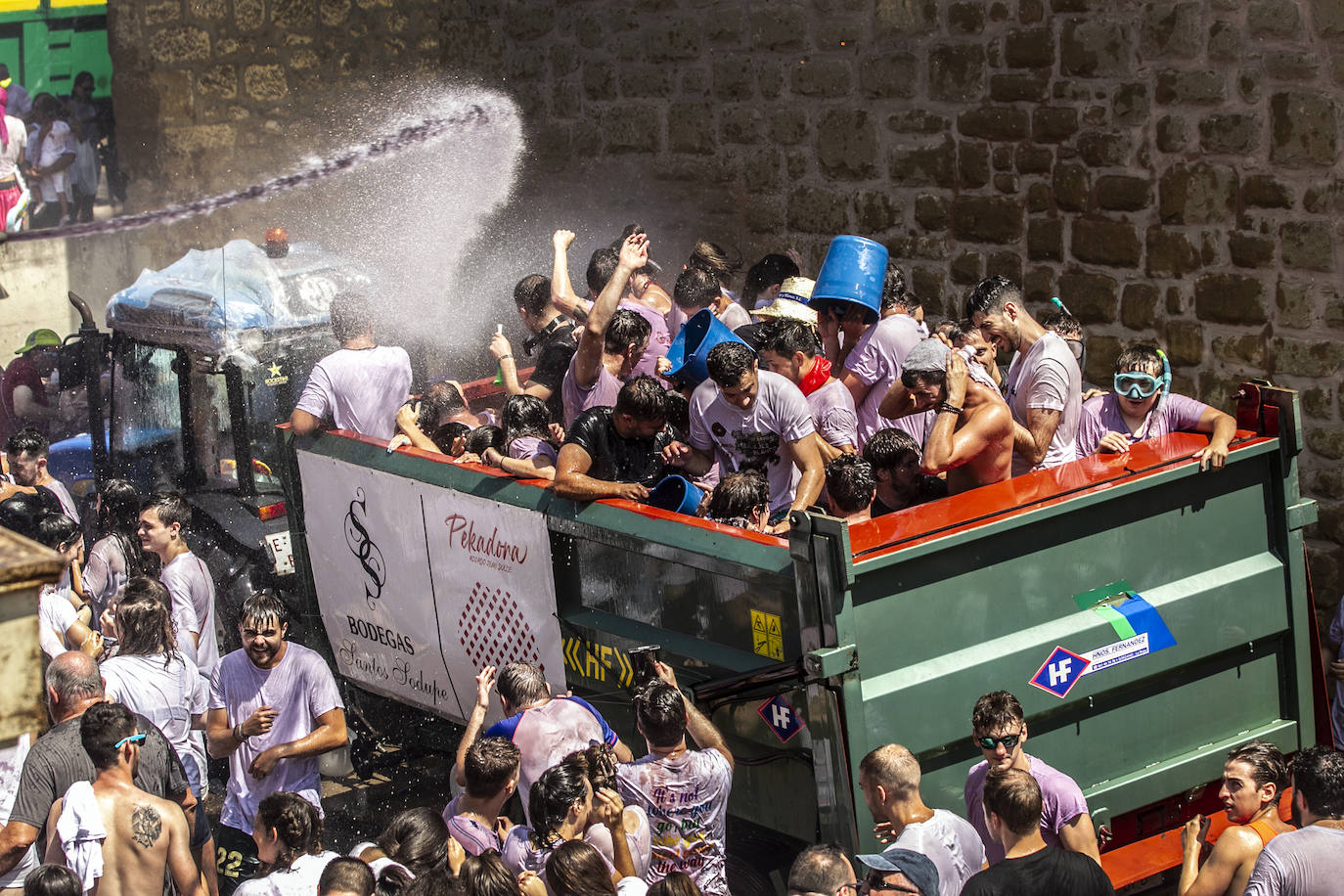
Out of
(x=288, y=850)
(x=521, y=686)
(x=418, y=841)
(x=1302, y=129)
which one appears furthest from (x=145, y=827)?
(x=1302, y=129)

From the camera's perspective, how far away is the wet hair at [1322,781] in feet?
14.7

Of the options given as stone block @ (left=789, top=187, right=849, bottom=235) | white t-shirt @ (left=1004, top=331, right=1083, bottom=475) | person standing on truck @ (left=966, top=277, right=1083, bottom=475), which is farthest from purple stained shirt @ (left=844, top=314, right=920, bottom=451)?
stone block @ (left=789, top=187, right=849, bottom=235)

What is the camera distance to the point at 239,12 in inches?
531

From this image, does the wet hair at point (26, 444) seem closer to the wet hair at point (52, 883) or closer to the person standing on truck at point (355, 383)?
the person standing on truck at point (355, 383)

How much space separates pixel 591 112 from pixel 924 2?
320 cm

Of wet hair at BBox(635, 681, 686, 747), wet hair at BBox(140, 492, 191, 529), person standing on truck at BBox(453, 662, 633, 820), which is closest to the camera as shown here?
wet hair at BBox(635, 681, 686, 747)

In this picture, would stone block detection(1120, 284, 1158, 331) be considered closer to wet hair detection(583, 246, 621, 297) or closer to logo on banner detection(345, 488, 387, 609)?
wet hair detection(583, 246, 621, 297)

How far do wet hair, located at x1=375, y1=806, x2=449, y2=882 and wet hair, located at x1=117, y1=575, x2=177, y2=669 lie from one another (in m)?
1.72

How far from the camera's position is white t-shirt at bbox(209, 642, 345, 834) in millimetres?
5957

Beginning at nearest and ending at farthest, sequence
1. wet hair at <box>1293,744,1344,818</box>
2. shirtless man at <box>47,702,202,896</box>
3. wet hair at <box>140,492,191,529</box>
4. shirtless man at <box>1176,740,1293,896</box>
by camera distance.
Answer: wet hair at <box>1293,744,1344,818</box>
shirtless man at <box>1176,740,1293,896</box>
shirtless man at <box>47,702,202,896</box>
wet hair at <box>140,492,191,529</box>

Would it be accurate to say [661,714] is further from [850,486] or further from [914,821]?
[850,486]

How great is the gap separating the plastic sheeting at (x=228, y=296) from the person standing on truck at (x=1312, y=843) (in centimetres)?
580

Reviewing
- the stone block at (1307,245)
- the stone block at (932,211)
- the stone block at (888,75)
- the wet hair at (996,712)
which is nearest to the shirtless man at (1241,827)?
the wet hair at (996,712)

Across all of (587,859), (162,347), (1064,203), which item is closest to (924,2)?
(1064,203)
